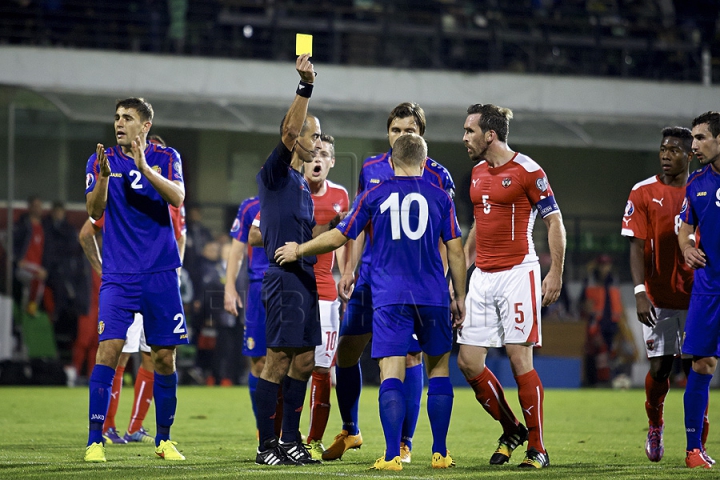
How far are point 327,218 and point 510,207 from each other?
1.69m

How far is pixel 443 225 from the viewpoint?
19.7ft

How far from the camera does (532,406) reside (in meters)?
6.26

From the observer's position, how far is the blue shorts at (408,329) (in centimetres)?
585

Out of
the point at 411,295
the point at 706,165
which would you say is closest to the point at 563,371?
the point at 706,165

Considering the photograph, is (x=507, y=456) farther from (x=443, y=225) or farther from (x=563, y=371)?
(x=563, y=371)

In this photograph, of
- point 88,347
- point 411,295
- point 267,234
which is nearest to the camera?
point 411,295

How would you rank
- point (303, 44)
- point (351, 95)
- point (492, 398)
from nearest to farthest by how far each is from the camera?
1. point (303, 44)
2. point (492, 398)
3. point (351, 95)

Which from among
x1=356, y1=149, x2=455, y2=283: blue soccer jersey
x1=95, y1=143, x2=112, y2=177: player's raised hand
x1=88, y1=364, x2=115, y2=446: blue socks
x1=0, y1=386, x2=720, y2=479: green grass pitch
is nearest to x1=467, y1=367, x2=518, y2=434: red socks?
x1=0, y1=386, x2=720, y2=479: green grass pitch

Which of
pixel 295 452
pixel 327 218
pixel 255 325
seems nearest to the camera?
pixel 295 452

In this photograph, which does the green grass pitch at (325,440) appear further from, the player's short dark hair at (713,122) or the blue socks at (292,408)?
the player's short dark hair at (713,122)

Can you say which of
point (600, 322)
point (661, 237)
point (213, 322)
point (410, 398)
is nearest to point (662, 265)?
point (661, 237)

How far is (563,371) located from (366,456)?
1017 centimetres

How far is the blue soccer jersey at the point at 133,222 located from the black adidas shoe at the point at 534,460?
2.68 metres

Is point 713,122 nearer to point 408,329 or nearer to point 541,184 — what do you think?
point 541,184
